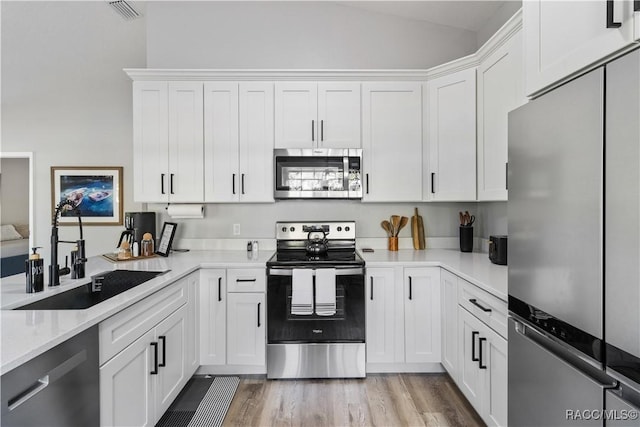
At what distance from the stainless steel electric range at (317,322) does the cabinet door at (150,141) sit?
130 centimetres

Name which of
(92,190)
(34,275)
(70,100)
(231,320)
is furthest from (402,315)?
(70,100)

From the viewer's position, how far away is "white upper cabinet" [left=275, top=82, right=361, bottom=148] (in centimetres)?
291

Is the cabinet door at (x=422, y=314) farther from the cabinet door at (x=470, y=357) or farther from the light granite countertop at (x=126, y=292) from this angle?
the cabinet door at (x=470, y=357)

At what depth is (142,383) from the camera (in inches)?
67.3

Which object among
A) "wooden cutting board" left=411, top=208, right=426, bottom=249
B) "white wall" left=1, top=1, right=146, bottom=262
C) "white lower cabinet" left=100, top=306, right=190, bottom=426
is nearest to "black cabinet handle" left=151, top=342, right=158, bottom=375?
"white lower cabinet" left=100, top=306, right=190, bottom=426

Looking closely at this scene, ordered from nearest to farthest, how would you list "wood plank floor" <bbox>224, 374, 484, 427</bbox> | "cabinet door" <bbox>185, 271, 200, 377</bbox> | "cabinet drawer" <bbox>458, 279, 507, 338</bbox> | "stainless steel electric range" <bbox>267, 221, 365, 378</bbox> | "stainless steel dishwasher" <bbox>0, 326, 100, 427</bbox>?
"stainless steel dishwasher" <bbox>0, 326, 100, 427</bbox>, "cabinet drawer" <bbox>458, 279, 507, 338</bbox>, "wood plank floor" <bbox>224, 374, 484, 427</bbox>, "cabinet door" <bbox>185, 271, 200, 377</bbox>, "stainless steel electric range" <bbox>267, 221, 365, 378</bbox>

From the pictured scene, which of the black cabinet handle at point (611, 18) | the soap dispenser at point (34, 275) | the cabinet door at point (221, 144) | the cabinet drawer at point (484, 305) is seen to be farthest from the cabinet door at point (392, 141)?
the soap dispenser at point (34, 275)

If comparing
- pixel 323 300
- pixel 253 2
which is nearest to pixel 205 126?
pixel 253 2

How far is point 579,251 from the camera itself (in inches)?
37.2

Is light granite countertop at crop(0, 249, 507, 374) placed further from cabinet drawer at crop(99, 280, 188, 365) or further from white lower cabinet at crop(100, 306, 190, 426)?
white lower cabinet at crop(100, 306, 190, 426)

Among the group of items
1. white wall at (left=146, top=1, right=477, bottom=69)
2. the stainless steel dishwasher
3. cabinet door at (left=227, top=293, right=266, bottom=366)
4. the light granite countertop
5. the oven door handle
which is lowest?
cabinet door at (left=227, top=293, right=266, bottom=366)

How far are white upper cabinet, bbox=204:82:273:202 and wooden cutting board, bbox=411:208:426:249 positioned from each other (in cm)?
137

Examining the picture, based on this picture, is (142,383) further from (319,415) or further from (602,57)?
(602,57)

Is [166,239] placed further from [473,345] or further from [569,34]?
[569,34]
